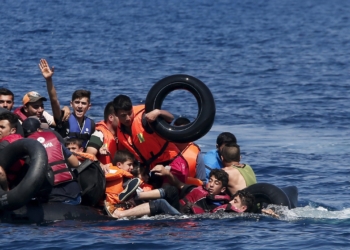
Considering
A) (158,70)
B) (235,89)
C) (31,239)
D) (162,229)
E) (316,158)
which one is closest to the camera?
(31,239)

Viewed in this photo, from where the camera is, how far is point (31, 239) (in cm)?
1121

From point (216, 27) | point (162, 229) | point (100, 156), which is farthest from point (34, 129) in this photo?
point (216, 27)

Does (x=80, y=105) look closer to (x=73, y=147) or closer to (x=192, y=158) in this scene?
(x=73, y=147)

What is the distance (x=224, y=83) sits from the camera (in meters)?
32.1

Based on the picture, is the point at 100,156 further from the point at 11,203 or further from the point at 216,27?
the point at 216,27

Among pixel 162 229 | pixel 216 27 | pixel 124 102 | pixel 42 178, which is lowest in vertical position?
pixel 162 229

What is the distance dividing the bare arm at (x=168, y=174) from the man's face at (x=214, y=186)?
1.56 feet

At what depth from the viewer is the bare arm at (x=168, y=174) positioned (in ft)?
41.5

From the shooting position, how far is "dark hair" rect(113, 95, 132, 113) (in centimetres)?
1262

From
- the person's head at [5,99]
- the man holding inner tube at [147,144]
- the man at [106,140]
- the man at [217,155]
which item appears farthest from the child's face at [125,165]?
the person's head at [5,99]

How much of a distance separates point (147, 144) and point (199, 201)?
1.12 meters

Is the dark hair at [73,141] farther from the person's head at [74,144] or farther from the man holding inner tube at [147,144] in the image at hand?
the man holding inner tube at [147,144]

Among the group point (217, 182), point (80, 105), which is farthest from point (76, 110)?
point (217, 182)

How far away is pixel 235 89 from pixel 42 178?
19.5 meters
